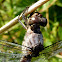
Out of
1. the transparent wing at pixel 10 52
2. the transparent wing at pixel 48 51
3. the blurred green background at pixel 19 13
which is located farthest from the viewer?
the blurred green background at pixel 19 13

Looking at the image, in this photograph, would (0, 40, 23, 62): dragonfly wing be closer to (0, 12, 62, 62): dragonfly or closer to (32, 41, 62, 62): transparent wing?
(0, 12, 62, 62): dragonfly

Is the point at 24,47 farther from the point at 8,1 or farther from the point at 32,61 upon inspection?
the point at 8,1

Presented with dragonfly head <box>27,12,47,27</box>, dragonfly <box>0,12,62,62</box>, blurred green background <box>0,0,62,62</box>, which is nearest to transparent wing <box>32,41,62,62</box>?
dragonfly <box>0,12,62,62</box>

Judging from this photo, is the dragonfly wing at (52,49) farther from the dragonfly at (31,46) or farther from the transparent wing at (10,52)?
the transparent wing at (10,52)

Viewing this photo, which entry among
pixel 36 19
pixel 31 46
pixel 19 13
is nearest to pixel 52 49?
pixel 31 46

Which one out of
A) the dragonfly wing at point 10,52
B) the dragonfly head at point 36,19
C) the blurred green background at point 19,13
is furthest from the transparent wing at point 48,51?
the blurred green background at point 19,13

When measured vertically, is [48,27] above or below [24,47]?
above

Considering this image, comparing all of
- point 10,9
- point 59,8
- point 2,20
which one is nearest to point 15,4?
point 10,9

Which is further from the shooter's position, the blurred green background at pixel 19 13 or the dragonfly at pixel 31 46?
the blurred green background at pixel 19 13
